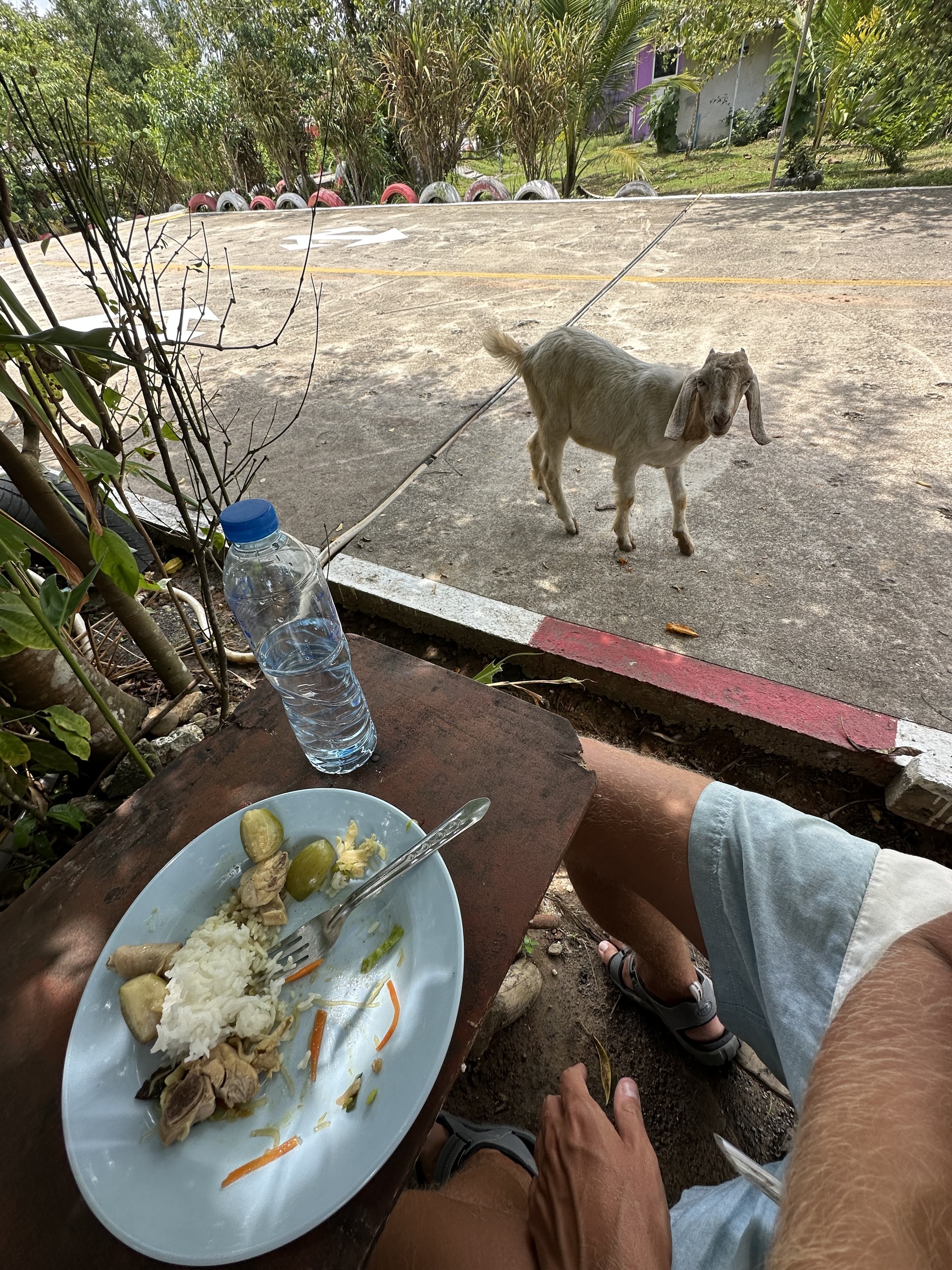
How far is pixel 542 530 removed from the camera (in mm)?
3309

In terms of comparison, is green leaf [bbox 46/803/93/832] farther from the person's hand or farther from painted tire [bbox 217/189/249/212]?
painted tire [bbox 217/189/249/212]

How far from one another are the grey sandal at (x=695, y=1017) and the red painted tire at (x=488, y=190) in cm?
1223

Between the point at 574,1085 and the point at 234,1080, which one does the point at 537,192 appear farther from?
the point at 234,1080

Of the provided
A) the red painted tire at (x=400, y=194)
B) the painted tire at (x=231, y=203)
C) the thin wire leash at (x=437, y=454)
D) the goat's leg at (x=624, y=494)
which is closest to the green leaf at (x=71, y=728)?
the thin wire leash at (x=437, y=454)

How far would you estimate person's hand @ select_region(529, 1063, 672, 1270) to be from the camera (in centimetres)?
113

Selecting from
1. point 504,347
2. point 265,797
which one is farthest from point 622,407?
point 265,797

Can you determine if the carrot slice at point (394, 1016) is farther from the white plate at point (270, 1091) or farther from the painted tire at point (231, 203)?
the painted tire at point (231, 203)

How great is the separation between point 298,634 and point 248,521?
1.00m

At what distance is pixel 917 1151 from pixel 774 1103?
1.13m

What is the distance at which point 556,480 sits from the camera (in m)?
3.14

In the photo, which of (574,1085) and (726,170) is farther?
(726,170)

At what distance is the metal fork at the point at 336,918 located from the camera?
3.37 ft

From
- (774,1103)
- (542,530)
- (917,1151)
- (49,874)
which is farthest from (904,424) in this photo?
(49,874)

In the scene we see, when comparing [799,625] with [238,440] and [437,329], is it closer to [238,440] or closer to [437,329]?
[238,440]
